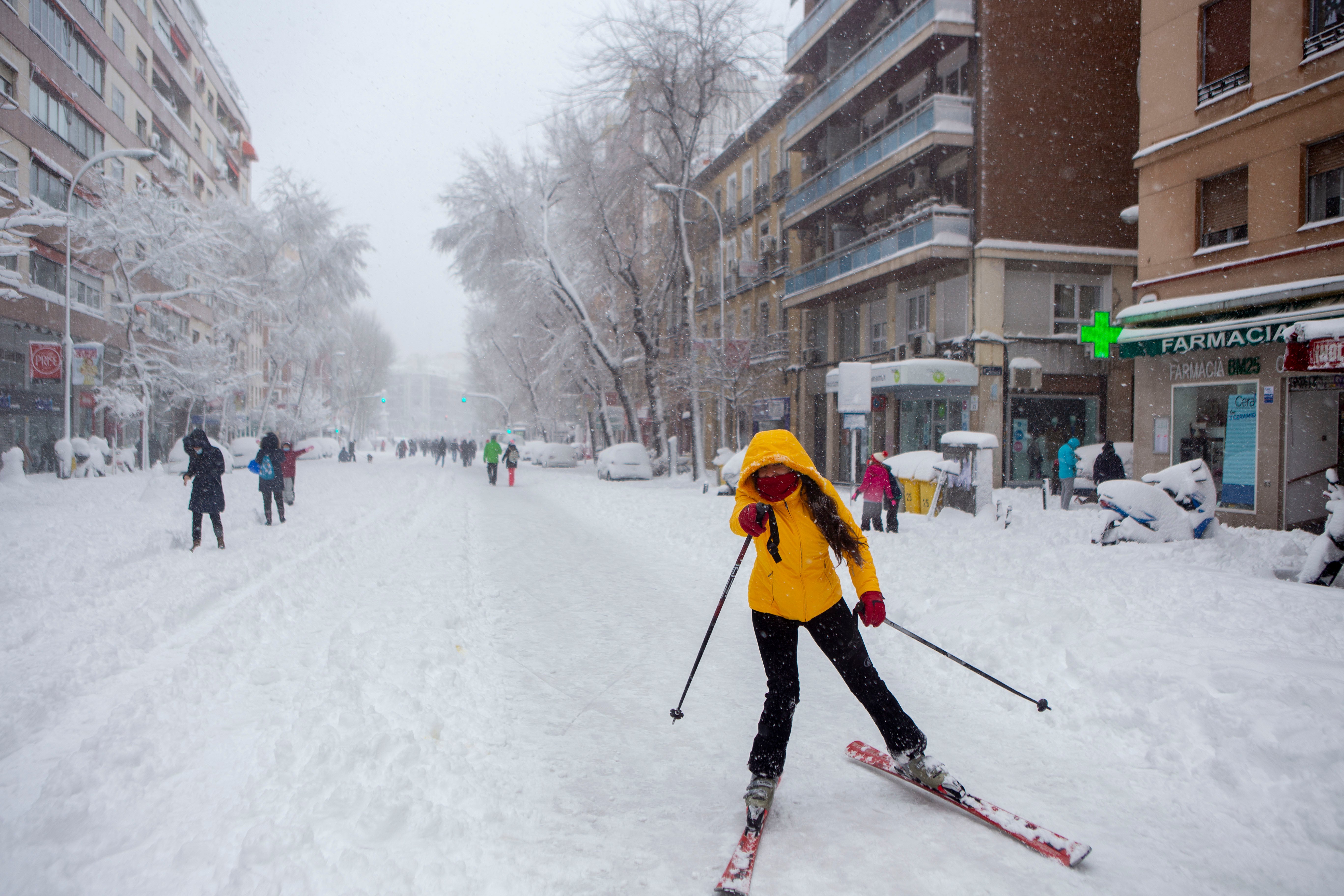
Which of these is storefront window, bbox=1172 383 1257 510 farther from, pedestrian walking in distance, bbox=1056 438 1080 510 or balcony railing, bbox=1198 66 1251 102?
balcony railing, bbox=1198 66 1251 102

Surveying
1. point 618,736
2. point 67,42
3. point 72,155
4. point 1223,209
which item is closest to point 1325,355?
point 1223,209

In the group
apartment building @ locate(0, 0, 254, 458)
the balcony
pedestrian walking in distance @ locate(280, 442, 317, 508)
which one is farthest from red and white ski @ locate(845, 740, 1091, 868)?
the balcony

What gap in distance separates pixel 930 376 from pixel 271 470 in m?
15.7

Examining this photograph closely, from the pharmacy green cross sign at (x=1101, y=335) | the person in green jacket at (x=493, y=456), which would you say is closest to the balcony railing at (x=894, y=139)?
the pharmacy green cross sign at (x=1101, y=335)

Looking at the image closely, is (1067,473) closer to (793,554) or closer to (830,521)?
(830,521)

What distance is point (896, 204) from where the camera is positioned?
25.1 meters

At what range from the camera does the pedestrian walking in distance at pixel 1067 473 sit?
16031mm

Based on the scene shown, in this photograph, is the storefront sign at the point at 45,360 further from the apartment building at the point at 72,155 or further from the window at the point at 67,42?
the window at the point at 67,42

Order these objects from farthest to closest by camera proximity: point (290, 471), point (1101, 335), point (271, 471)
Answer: point (290, 471) → point (1101, 335) → point (271, 471)

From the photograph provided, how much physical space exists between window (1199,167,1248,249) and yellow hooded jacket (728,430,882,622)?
46.9ft

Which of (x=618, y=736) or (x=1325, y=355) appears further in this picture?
(x=1325, y=355)

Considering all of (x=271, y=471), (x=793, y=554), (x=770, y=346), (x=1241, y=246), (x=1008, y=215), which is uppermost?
(x=1008, y=215)

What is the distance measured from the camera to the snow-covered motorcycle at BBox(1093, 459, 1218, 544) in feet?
34.7

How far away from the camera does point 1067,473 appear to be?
16938mm
